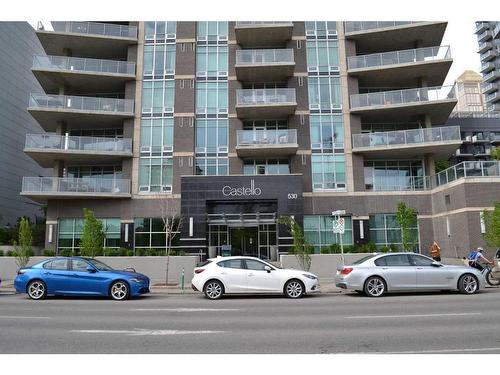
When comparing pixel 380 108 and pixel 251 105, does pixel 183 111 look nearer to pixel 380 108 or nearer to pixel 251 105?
pixel 251 105

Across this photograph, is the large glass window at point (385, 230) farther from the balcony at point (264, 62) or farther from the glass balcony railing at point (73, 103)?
the glass balcony railing at point (73, 103)

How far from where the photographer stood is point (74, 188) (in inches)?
1161

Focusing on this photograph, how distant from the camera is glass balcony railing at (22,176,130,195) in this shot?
29.2 metres

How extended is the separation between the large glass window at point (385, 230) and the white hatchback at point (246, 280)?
16.7 m

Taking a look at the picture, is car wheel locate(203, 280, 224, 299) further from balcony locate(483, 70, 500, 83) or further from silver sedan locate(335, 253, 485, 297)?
balcony locate(483, 70, 500, 83)

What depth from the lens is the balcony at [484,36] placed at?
294ft

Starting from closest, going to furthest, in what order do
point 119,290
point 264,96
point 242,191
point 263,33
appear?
1. point 119,290
2. point 242,191
3. point 264,96
4. point 263,33

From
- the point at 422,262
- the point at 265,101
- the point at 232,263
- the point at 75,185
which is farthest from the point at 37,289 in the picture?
the point at 265,101

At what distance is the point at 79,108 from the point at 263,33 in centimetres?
1436

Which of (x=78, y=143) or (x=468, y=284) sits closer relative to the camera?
(x=468, y=284)

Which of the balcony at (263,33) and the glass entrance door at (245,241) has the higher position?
the balcony at (263,33)

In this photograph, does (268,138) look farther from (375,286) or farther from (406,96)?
(375,286)

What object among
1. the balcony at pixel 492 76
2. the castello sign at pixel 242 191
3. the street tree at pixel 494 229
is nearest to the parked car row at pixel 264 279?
the street tree at pixel 494 229

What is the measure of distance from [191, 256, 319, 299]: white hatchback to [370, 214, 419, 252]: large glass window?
656 inches
